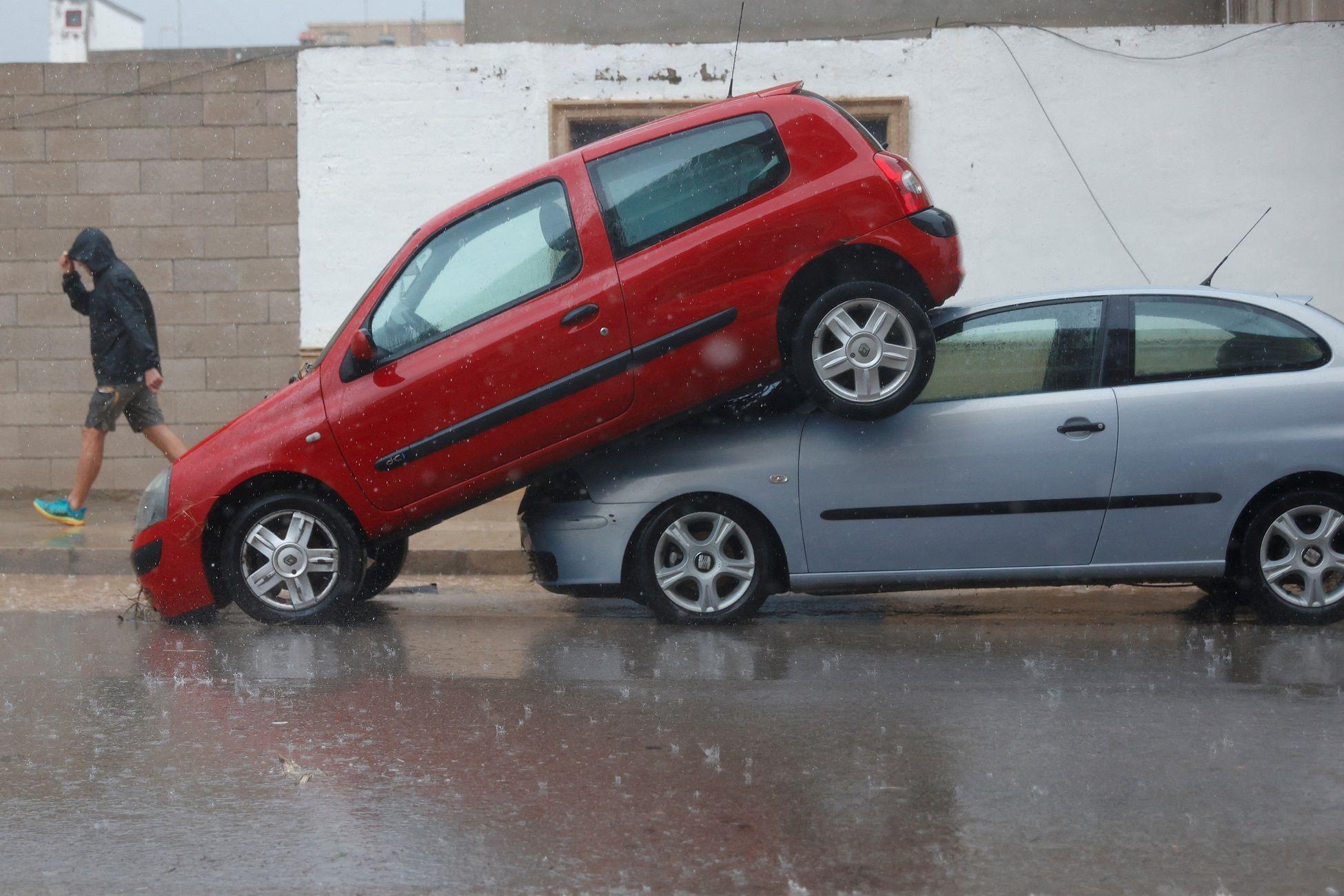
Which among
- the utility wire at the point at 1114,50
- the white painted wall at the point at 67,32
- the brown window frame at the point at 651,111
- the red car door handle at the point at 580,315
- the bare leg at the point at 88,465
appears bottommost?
the bare leg at the point at 88,465

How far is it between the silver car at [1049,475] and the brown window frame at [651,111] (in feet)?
18.9

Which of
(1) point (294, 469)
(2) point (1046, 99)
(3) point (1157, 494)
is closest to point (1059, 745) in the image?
(3) point (1157, 494)

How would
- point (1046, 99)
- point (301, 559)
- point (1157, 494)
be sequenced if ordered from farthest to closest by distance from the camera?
point (1046, 99), point (301, 559), point (1157, 494)

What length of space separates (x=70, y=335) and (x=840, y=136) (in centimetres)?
806

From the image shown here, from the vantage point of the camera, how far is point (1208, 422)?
6141 millimetres

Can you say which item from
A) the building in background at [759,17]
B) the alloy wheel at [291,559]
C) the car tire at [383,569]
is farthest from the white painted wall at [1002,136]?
the alloy wheel at [291,559]

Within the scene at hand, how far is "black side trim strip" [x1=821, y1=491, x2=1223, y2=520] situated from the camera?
6172 mm

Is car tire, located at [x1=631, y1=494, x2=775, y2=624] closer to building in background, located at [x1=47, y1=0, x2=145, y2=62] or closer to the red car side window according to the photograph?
the red car side window

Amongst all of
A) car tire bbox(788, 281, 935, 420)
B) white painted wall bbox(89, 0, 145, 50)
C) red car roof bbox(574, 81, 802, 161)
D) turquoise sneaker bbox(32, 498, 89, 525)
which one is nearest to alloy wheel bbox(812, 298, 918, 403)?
car tire bbox(788, 281, 935, 420)

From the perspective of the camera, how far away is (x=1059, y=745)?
434 centimetres

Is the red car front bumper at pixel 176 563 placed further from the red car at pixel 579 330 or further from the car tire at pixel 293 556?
the car tire at pixel 293 556

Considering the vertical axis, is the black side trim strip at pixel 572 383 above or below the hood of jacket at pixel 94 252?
below

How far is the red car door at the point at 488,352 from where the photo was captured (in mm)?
6234

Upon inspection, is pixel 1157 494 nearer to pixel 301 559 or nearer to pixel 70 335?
pixel 301 559
